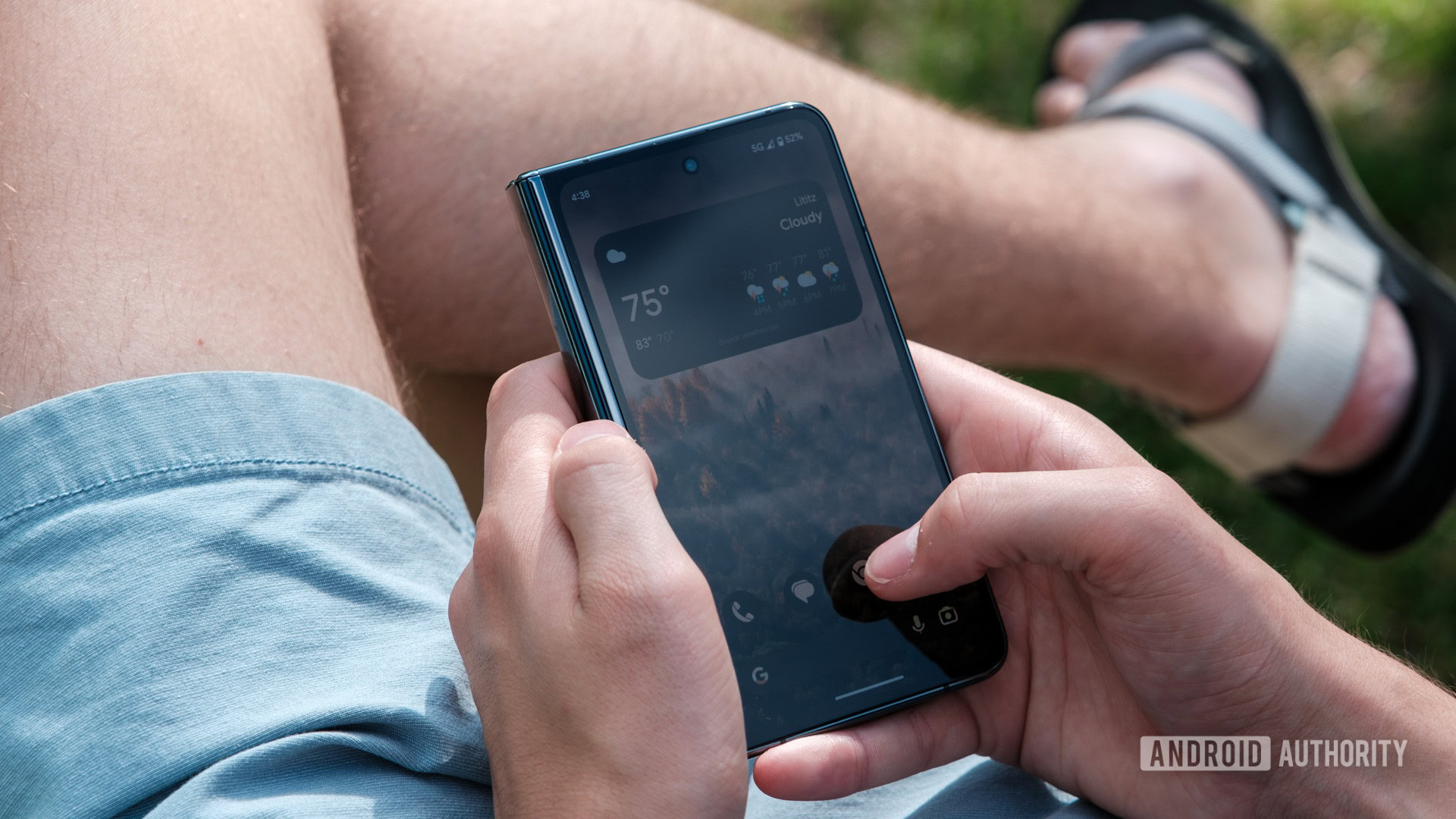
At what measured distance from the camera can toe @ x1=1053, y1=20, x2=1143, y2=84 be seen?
191 cm

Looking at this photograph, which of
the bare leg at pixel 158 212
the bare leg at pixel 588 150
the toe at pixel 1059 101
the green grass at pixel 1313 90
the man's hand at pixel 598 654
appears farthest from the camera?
the toe at pixel 1059 101

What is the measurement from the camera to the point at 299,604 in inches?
26.5

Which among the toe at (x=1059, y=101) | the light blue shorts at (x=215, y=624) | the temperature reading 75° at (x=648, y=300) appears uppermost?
the toe at (x=1059, y=101)

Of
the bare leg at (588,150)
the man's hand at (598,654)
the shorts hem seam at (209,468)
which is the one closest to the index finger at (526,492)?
the man's hand at (598,654)

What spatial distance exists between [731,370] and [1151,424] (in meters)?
1.29

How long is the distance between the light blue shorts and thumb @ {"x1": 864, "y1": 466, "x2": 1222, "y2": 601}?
0.19 meters

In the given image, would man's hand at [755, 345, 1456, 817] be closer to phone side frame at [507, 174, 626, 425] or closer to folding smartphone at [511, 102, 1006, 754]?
folding smartphone at [511, 102, 1006, 754]

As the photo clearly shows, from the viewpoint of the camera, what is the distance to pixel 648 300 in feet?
2.41

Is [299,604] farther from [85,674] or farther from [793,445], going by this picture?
[793,445]

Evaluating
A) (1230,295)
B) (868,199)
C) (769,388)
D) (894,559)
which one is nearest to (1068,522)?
(894,559)

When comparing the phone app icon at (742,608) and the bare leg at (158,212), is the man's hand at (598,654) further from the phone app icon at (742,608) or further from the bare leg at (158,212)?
the bare leg at (158,212)

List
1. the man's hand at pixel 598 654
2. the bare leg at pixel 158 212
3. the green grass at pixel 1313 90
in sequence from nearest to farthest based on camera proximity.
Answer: the man's hand at pixel 598 654 < the bare leg at pixel 158 212 < the green grass at pixel 1313 90

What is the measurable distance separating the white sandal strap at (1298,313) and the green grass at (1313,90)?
0.18m

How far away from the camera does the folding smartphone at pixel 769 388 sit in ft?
2.36
